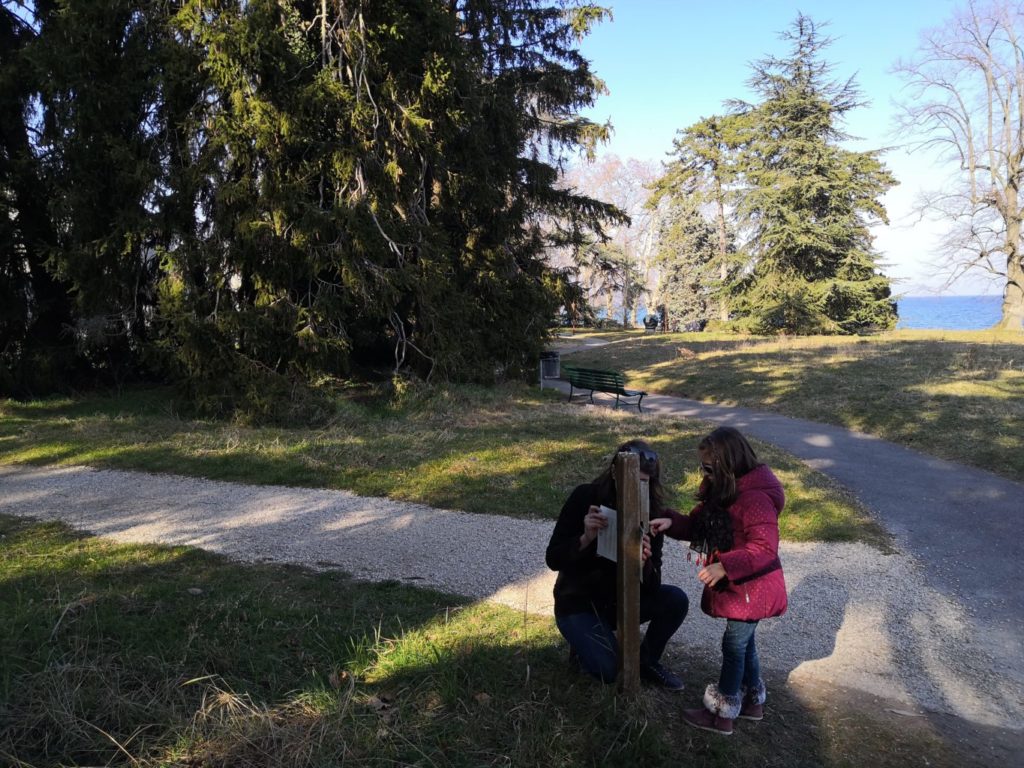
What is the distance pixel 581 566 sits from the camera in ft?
11.3

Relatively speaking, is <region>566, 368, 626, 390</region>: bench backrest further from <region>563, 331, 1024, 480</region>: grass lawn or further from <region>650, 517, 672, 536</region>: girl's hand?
<region>650, 517, 672, 536</region>: girl's hand

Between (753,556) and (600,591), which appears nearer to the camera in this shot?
(753,556)

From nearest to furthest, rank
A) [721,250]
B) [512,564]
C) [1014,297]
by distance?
[512,564]
[1014,297]
[721,250]

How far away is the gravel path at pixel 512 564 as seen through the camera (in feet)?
12.8

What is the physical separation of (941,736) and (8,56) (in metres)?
18.4

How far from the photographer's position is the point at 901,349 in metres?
22.1

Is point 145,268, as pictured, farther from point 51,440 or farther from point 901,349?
point 901,349

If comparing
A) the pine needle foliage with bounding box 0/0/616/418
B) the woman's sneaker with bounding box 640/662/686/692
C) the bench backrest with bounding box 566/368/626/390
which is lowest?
the woman's sneaker with bounding box 640/662/686/692

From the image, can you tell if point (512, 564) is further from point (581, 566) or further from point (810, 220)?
point (810, 220)

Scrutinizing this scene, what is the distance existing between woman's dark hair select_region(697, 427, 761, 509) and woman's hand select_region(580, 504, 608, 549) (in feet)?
1.71

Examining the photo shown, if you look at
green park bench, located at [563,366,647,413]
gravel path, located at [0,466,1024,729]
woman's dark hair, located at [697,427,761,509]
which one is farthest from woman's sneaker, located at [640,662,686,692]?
green park bench, located at [563,366,647,413]

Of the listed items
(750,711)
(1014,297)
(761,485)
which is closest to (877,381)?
(750,711)

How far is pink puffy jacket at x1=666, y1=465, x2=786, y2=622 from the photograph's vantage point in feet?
10.0

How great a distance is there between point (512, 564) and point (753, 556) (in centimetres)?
275
